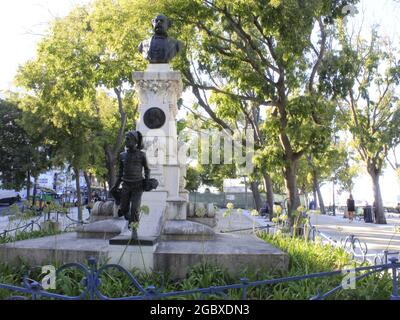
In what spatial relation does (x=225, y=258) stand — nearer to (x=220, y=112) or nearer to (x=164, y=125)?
(x=164, y=125)

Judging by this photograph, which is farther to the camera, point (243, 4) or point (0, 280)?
point (243, 4)

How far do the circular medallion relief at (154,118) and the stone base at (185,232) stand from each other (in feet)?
8.10

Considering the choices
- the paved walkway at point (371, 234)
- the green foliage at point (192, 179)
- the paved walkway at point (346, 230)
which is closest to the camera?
the paved walkway at point (371, 234)

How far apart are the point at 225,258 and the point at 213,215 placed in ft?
12.3

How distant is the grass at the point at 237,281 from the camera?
4977 millimetres

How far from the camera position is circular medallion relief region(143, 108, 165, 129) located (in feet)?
30.3

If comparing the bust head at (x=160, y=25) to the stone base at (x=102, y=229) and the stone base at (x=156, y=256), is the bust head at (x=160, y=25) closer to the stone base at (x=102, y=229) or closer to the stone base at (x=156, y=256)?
the stone base at (x=102, y=229)

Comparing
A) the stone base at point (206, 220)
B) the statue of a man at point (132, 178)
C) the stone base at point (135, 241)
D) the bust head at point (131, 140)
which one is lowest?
the stone base at point (135, 241)

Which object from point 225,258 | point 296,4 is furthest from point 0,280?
point 296,4

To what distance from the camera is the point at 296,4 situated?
40.3 ft

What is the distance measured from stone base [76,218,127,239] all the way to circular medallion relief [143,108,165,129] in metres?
2.34
